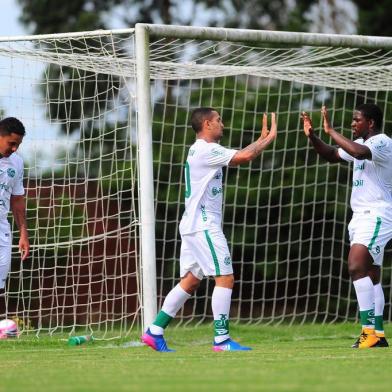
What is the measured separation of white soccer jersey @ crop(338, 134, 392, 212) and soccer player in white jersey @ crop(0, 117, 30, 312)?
9.53 ft

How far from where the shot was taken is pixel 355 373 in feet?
24.3

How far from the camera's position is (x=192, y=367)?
800cm

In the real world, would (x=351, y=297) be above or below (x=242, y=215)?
below

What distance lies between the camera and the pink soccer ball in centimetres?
1189

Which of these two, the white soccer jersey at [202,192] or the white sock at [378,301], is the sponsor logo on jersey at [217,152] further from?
the white sock at [378,301]

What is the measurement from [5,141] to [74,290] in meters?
3.38

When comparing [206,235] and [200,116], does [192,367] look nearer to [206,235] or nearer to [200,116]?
[206,235]

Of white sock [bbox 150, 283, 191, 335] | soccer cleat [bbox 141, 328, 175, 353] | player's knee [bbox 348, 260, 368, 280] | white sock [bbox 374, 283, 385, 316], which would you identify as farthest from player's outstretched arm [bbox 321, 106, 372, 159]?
soccer cleat [bbox 141, 328, 175, 353]

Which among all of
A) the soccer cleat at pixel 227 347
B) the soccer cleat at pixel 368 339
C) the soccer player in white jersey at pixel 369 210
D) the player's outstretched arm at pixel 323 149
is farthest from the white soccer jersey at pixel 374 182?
the soccer cleat at pixel 227 347

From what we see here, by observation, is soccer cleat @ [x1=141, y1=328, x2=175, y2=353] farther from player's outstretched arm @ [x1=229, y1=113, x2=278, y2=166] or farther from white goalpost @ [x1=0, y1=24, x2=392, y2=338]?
player's outstretched arm @ [x1=229, y1=113, x2=278, y2=166]

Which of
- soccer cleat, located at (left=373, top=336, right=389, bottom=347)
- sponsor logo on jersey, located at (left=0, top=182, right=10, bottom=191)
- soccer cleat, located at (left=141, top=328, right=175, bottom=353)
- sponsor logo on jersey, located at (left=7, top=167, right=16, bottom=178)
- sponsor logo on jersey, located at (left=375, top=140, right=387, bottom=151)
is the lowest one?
soccer cleat, located at (left=141, top=328, right=175, bottom=353)

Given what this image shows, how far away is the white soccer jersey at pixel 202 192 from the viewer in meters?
10.2

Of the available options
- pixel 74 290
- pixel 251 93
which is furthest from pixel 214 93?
pixel 74 290

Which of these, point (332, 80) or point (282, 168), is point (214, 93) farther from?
point (332, 80)
